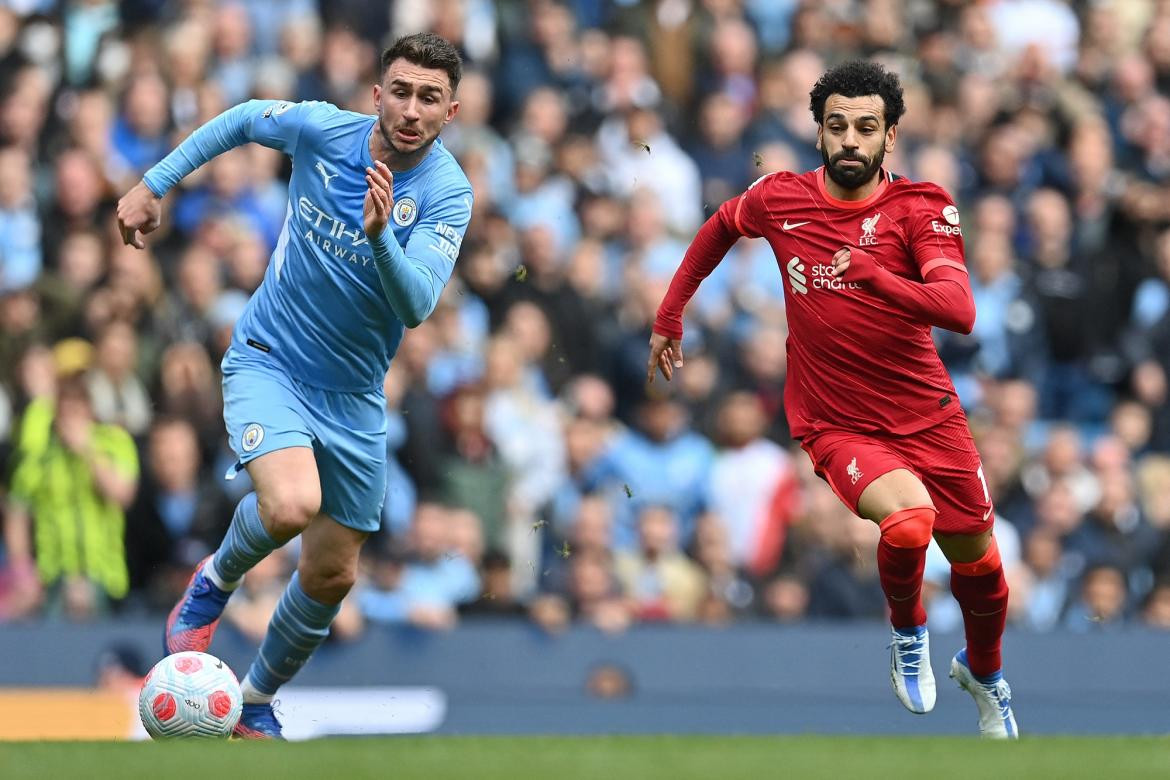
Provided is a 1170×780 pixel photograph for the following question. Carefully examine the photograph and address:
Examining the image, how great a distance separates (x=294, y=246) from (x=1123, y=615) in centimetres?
602

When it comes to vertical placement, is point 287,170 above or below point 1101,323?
above

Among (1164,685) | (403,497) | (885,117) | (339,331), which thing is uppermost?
(885,117)

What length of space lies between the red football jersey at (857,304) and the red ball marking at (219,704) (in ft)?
8.49

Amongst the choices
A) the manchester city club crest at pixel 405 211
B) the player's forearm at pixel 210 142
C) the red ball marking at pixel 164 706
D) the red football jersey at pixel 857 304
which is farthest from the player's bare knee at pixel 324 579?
the red football jersey at pixel 857 304

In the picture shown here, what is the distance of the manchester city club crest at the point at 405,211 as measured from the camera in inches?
308

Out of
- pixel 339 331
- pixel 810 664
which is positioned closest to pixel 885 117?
pixel 339 331

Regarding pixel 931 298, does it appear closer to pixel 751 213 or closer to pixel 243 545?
pixel 751 213

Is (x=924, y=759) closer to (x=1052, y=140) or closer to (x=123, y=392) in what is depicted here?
(x=123, y=392)

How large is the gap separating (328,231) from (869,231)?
2.17 meters

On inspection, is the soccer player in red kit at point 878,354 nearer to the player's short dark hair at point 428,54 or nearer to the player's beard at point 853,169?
the player's beard at point 853,169

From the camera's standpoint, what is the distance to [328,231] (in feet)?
26.0

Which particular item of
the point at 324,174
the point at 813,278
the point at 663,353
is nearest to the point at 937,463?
the point at 813,278

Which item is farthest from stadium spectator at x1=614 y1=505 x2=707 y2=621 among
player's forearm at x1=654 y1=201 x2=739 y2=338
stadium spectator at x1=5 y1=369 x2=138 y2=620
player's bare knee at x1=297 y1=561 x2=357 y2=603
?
player's bare knee at x1=297 y1=561 x2=357 y2=603

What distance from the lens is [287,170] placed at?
12656mm
